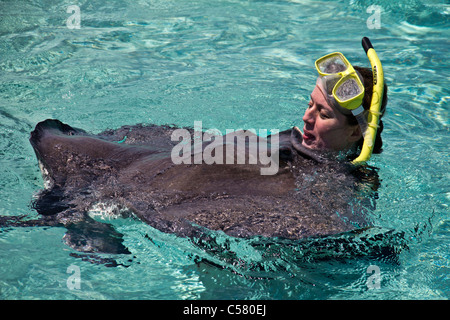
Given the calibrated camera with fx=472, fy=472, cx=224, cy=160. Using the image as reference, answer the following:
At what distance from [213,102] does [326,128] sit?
307 centimetres

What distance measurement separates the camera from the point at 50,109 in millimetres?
6668

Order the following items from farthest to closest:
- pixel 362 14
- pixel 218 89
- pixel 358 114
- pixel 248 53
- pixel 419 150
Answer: pixel 362 14, pixel 248 53, pixel 218 89, pixel 419 150, pixel 358 114

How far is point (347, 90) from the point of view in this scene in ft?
13.3

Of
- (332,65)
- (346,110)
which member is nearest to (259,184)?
(346,110)

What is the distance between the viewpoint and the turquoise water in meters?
3.74

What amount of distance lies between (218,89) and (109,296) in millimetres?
4413

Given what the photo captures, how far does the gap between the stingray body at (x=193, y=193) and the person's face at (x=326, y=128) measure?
0.13m

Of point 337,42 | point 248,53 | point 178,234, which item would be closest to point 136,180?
point 178,234

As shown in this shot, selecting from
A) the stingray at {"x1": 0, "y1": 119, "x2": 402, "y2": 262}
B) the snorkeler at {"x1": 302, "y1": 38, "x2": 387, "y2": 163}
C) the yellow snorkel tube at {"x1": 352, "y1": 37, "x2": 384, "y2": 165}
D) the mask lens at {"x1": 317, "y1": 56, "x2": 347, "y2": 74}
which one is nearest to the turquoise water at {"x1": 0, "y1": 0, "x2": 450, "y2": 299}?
the stingray at {"x1": 0, "y1": 119, "x2": 402, "y2": 262}

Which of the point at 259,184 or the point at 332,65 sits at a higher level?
the point at 332,65

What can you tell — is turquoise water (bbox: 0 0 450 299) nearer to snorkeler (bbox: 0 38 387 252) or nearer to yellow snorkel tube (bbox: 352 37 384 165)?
snorkeler (bbox: 0 38 387 252)

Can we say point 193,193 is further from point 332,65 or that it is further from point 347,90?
point 332,65

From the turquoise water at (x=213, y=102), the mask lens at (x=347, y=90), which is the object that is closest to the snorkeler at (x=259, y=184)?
the mask lens at (x=347, y=90)
